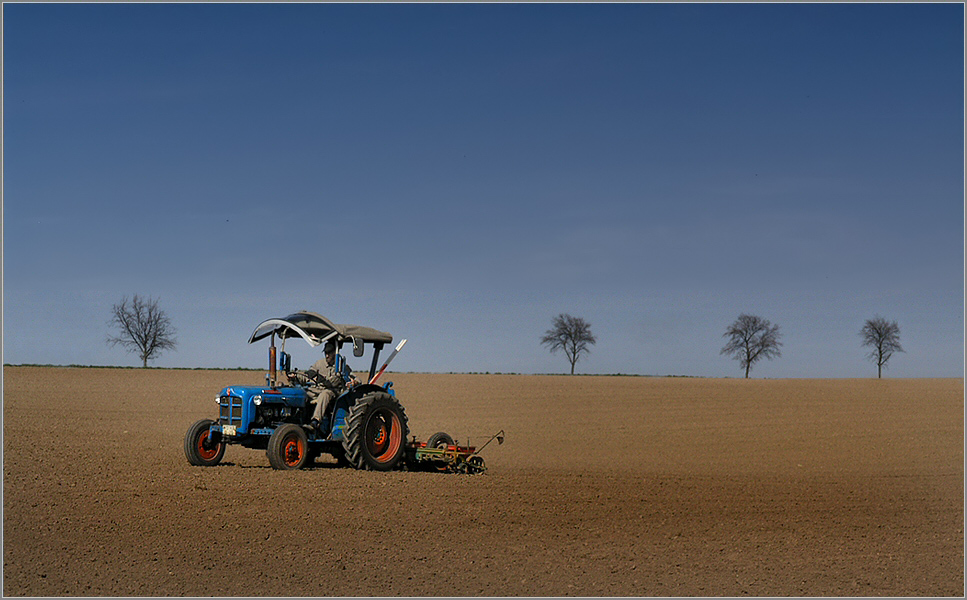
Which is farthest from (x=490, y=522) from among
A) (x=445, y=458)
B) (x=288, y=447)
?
(x=288, y=447)

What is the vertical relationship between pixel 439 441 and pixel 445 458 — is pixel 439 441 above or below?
above

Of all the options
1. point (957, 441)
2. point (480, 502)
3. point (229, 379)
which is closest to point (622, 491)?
point (480, 502)

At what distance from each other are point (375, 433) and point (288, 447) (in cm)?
161

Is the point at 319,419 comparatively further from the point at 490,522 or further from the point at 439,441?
the point at 490,522

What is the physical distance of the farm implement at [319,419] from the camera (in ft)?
46.4

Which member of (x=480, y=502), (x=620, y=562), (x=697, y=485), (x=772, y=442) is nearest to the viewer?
(x=620, y=562)

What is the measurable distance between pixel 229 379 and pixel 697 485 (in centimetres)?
3210

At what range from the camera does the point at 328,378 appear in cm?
1485

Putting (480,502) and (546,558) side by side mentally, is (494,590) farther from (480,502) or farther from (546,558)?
(480,502)

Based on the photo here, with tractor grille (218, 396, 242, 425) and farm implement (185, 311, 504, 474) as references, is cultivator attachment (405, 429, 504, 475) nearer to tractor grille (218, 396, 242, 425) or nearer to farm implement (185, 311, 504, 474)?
farm implement (185, 311, 504, 474)

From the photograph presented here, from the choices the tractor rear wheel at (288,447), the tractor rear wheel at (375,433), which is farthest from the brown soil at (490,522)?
the tractor rear wheel at (375,433)

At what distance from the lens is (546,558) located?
31.0 feet

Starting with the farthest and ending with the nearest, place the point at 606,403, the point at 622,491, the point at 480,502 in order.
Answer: the point at 606,403
the point at 622,491
the point at 480,502

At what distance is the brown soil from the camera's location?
8555 mm
